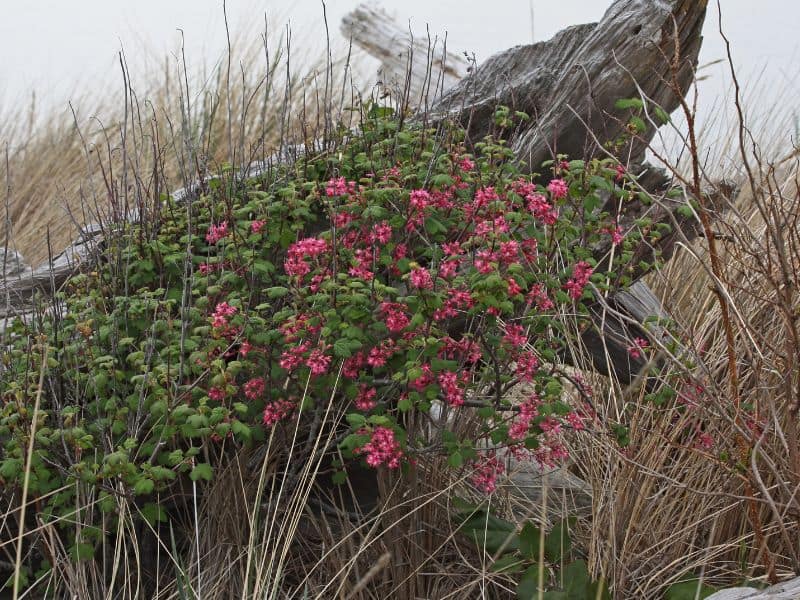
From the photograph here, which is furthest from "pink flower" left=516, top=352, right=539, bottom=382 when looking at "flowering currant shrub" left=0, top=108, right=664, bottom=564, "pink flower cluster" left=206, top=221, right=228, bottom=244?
"pink flower cluster" left=206, top=221, right=228, bottom=244

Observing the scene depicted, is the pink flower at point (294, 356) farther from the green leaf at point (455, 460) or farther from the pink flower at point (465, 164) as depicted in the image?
the pink flower at point (465, 164)

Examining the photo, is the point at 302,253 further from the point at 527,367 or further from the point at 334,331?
the point at 527,367

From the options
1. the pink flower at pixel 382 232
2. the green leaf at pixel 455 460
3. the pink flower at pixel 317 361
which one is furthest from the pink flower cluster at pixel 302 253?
the green leaf at pixel 455 460

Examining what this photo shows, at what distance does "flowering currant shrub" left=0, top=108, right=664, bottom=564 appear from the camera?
267 centimetres

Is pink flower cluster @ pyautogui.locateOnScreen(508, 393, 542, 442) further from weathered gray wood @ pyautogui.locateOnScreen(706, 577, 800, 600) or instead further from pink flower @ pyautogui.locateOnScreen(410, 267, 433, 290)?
weathered gray wood @ pyautogui.locateOnScreen(706, 577, 800, 600)

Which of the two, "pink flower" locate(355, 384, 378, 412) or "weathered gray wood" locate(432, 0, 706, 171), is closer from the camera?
"pink flower" locate(355, 384, 378, 412)

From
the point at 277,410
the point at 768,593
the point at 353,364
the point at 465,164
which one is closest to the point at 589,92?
the point at 465,164

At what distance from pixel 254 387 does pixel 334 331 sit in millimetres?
345

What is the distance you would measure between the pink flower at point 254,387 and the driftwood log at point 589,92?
44.1 inches

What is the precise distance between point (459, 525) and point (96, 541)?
118 cm

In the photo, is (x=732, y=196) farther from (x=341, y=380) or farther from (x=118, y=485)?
(x=118, y=485)

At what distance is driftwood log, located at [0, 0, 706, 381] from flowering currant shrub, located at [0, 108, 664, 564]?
42cm

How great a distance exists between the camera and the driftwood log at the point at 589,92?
144 inches

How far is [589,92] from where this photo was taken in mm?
3406
